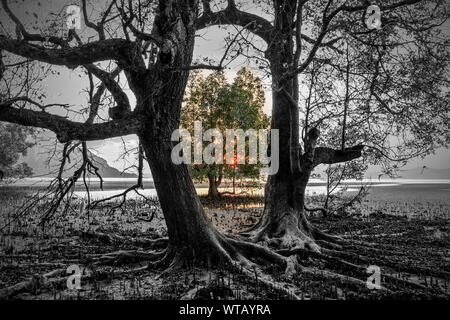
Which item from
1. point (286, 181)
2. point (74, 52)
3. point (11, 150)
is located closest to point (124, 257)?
point (74, 52)

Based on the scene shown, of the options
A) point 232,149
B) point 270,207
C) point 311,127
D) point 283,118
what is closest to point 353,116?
point 311,127

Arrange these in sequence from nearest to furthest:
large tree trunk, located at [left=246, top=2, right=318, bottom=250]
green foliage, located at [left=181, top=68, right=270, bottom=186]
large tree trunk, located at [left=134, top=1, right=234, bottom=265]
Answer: large tree trunk, located at [left=134, top=1, right=234, bottom=265], large tree trunk, located at [left=246, top=2, right=318, bottom=250], green foliage, located at [left=181, top=68, right=270, bottom=186]

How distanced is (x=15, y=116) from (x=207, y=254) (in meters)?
4.63

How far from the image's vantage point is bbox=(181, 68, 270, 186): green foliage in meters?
25.3

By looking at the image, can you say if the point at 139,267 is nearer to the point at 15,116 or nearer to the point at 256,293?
the point at 256,293

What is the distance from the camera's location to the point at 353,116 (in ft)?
38.8

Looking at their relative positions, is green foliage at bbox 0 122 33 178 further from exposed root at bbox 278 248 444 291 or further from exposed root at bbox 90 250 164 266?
exposed root at bbox 278 248 444 291

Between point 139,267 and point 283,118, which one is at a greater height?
point 283,118

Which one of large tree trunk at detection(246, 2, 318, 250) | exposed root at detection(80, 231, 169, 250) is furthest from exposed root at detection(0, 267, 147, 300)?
large tree trunk at detection(246, 2, 318, 250)

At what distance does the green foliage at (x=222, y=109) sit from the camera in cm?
2527

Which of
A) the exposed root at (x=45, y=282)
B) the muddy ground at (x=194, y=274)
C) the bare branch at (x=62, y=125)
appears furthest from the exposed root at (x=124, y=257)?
the bare branch at (x=62, y=125)

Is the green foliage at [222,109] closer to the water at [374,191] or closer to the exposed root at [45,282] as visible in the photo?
the water at [374,191]

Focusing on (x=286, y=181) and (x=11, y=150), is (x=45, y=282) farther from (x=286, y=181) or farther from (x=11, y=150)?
(x=11, y=150)

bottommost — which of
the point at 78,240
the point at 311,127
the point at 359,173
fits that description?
the point at 78,240
